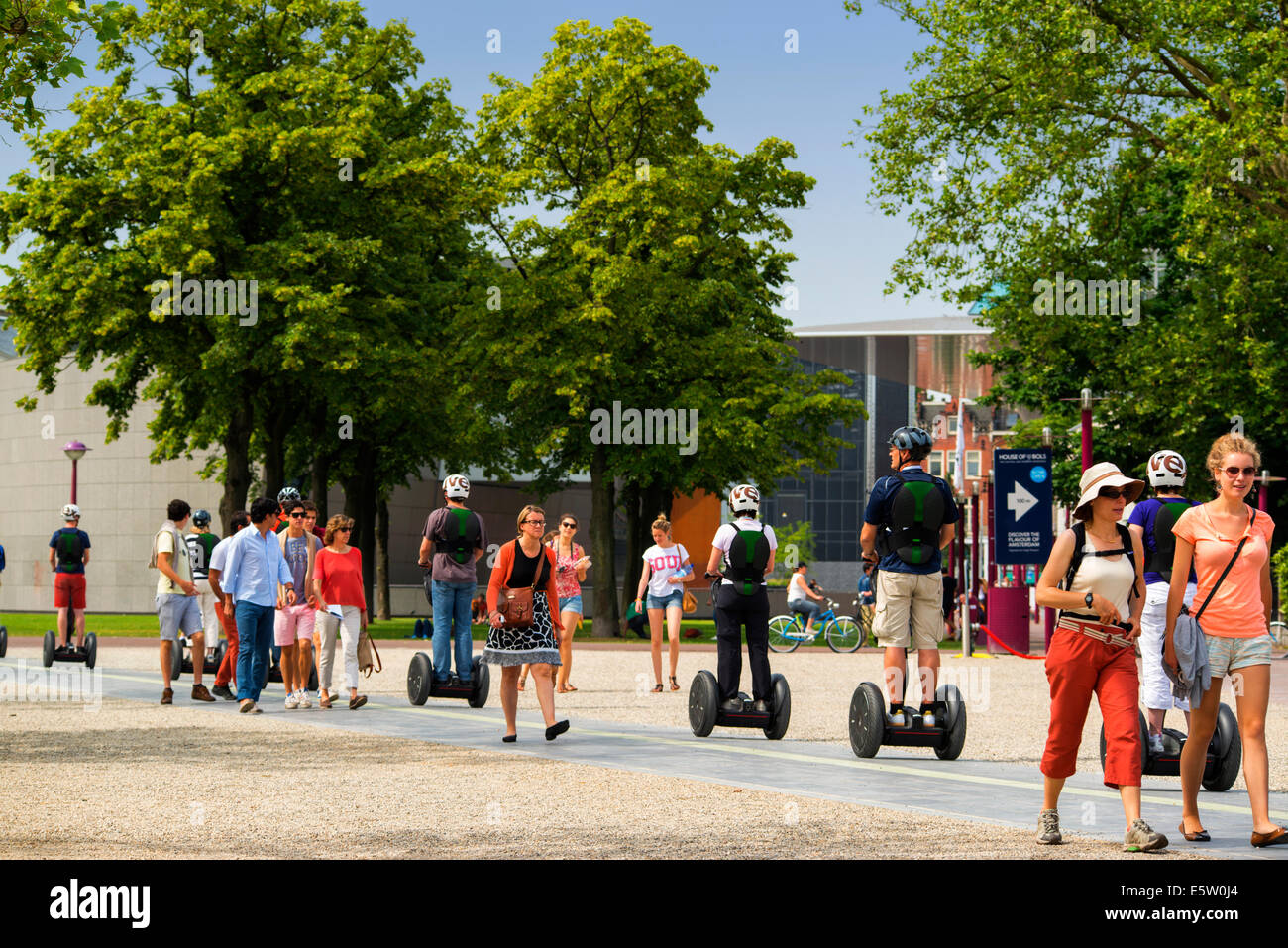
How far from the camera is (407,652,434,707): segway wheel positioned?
15164mm

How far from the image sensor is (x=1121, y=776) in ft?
23.4

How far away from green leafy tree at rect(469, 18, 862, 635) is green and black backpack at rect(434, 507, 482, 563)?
21017mm

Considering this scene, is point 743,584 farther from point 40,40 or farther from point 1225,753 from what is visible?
point 40,40

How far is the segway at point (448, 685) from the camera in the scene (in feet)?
49.8

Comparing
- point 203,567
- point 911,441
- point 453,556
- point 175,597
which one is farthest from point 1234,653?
point 203,567

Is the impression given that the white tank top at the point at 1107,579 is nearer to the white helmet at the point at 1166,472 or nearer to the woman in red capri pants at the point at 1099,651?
the woman in red capri pants at the point at 1099,651

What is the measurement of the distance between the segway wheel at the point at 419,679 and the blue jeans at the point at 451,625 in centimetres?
9

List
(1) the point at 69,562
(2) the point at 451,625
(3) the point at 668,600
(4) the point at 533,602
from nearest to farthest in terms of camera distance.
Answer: (4) the point at 533,602, (2) the point at 451,625, (3) the point at 668,600, (1) the point at 69,562

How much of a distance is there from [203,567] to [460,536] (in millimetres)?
4242

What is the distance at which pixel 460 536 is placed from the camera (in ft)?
47.0

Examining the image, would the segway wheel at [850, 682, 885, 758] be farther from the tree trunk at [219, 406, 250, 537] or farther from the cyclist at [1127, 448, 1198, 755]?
the tree trunk at [219, 406, 250, 537]
